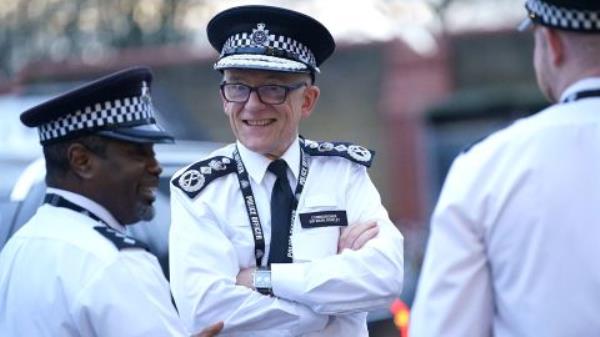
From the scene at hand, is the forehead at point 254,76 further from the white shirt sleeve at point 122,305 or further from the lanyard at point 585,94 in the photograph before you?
the lanyard at point 585,94

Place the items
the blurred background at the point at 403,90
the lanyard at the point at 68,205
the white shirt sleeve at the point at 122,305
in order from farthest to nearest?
1. the blurred background at the point at 403,90
2. the lanyard at the point at 68,205
3. the white shirt sleeve at the point at 122,305

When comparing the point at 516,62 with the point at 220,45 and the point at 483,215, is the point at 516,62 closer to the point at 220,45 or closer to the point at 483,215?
the point at 220,45

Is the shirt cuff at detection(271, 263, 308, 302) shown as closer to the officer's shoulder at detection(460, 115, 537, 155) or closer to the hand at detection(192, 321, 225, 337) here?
the hand at detection(192, 321, 225, 337)

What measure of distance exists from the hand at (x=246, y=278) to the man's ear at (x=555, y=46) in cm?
138

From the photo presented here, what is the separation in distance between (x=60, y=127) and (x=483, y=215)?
145cm

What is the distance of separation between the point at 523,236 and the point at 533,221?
0.04 m

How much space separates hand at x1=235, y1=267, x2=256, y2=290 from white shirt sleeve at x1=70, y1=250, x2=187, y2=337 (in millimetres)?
524

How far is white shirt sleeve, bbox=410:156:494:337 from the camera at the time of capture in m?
3.09

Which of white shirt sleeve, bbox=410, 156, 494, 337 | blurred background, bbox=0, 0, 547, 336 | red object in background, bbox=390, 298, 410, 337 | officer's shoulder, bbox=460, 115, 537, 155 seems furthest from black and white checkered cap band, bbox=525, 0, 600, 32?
blurred background, bbox=0, 0, 547, 336

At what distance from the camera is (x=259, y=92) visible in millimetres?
4344

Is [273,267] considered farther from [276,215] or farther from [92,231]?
[92,231]

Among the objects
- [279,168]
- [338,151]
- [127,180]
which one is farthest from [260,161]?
[127,180]

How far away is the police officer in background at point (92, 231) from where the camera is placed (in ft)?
11.7

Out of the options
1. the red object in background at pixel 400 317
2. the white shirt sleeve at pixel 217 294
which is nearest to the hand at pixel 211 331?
the white shirt sleeve at pixel 217 294
